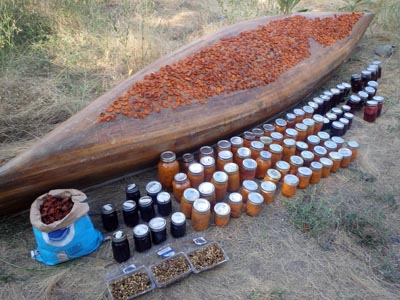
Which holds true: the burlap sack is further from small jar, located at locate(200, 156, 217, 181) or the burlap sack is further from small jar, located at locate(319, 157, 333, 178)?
small jar, located at locate(319, 157, 333, 178)

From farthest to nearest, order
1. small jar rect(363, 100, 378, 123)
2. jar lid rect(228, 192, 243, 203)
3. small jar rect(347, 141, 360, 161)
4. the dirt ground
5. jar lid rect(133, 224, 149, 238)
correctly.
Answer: small jar rect(363, 100, 378, 123) → small jar rect(347, 141, 360, 161) → jar lid rect(228, 192, 243, 203) → jar lid rect(133, 224, 149, 238) → the dirt ground

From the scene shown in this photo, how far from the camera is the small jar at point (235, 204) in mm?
2908

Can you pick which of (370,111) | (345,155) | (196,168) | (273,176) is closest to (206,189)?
(196,168)

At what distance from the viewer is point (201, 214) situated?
2.73 m

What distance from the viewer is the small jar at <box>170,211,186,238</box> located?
106 inches

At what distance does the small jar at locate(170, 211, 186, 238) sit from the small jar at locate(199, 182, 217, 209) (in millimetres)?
257

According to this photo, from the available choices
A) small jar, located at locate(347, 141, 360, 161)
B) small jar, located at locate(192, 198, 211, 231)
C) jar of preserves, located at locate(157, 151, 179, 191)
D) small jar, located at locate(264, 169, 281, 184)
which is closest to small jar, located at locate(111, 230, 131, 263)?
small jar, located at locate(192, 198, 211, 231)

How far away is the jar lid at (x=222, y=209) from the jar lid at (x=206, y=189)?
124 millimetres

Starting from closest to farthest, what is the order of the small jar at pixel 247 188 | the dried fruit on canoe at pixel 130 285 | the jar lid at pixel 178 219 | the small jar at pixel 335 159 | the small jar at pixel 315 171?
the dried fruit on canoe at pixel 130 285 → the jar lid at pixel 178 219 → the small jar at pixel 247 188 → the small jar at pixel 315 171 → the small jar at pixel 335 159

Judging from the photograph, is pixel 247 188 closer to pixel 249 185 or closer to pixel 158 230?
pixel 249 185

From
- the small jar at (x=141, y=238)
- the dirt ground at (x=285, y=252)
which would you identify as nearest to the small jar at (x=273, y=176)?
the dirt ground at (x=285, y=252)

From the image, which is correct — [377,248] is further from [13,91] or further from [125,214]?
[13,91]

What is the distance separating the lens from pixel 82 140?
2.81 meters

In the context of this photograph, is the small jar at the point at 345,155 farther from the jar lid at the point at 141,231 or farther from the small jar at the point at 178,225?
the jar lid at the point at 141,231
